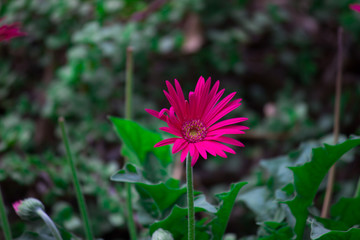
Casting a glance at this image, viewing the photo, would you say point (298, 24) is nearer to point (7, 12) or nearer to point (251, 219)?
point (251, 219)

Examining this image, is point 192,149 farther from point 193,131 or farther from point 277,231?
point 277,231

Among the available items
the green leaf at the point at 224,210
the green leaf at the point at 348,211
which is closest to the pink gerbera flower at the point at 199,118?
the green leaf at the point at 224,210

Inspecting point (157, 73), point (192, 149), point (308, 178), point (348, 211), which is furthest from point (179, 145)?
point (157, 73)

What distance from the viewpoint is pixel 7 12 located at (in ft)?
4.99

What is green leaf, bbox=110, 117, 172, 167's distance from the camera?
0.77m

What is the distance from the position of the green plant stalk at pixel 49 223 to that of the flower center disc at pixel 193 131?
25 centimetres

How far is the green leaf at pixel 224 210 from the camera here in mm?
635

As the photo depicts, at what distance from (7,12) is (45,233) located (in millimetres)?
1089

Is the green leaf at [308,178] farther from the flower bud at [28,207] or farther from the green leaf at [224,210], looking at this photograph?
the flower bud at [28,207]

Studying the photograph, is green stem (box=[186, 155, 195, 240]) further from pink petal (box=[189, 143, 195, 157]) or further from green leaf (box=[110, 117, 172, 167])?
green leaf (box=[110, 117, 172, 167])

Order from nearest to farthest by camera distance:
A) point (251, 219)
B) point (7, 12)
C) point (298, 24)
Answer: point (251, 219), point (7, 12), point (298, 24)

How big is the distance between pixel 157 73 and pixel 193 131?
1258 mm

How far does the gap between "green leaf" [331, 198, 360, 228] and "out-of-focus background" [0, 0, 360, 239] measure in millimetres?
562

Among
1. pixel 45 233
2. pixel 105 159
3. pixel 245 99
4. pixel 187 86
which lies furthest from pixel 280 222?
pixel 245 99
